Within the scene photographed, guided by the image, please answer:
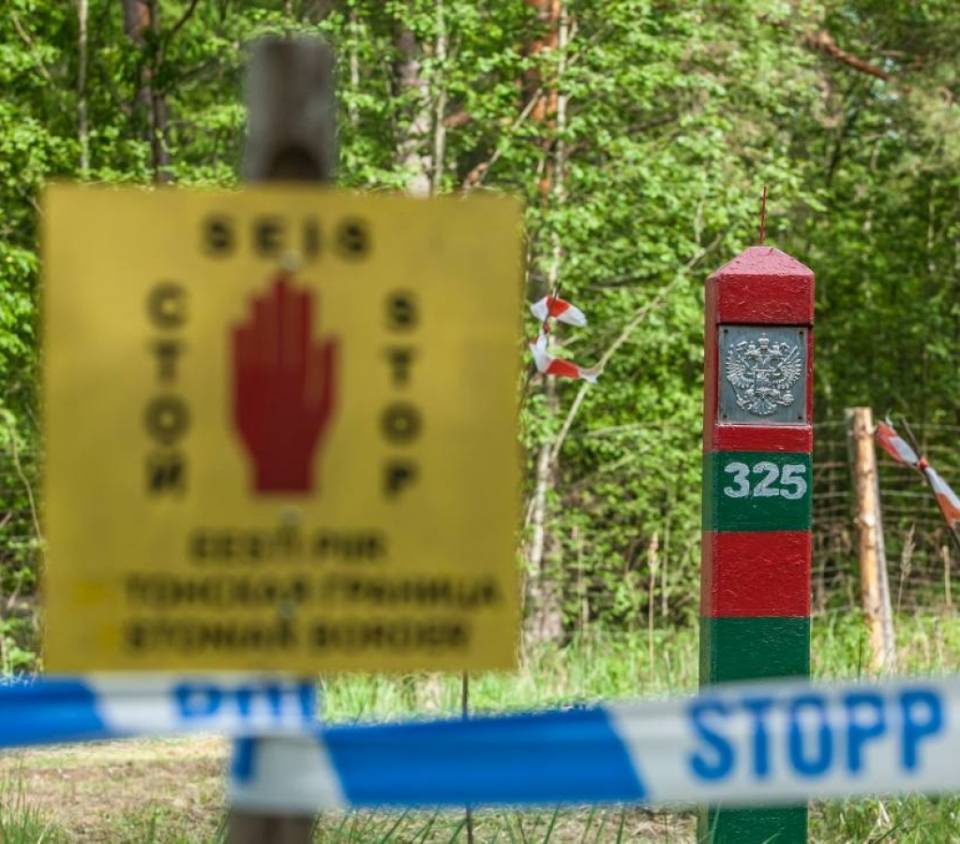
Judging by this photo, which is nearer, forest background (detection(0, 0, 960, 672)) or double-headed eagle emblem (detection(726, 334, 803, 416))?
double-headed eagle emblem (detection(726, 334, 803, 416))

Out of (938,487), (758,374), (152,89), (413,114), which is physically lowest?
(938,487)

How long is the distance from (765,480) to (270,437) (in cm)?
269

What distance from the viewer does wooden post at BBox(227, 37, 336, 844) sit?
6.41 ft

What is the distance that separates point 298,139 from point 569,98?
496 inches

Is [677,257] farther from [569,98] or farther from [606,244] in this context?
[569,98]

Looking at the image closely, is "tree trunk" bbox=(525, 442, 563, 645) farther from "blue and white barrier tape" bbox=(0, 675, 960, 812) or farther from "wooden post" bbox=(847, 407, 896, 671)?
"blue and white barrier tape" bbox=(0, 675, 960, 812)

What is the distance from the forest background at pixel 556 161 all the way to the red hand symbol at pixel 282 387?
34.3 ft

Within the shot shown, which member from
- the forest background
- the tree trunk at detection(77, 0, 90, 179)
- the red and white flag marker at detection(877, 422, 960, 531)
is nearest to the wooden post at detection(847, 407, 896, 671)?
the red and white flag marker at detection(877, 422, 960, 531)

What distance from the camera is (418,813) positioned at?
4992mm

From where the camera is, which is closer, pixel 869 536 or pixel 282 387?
pixel 282 387

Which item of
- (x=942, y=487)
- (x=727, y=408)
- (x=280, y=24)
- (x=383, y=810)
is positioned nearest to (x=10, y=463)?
(x=280, y=24)

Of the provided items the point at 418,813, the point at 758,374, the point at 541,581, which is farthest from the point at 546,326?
the point at 541,581

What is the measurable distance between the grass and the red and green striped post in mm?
506

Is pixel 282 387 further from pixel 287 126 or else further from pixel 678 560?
pixel 678 560
